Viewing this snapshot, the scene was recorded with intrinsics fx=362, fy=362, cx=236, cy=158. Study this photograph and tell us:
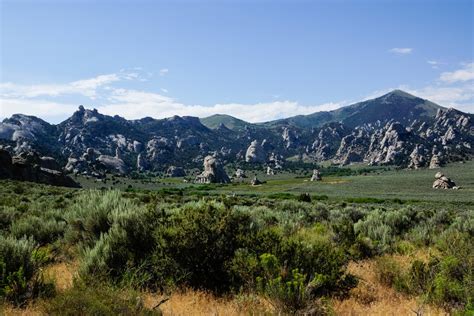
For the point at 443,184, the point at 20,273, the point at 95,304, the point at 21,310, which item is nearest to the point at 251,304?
the point at 95,304

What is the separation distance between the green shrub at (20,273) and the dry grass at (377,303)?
5.20 m

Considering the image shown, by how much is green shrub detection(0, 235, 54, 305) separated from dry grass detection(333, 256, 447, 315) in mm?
5201

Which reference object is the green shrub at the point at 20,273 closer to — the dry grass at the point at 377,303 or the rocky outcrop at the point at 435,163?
the dry grass at the point at 377,303

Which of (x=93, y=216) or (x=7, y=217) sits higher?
(x=93, y=216)

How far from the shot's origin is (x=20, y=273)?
6.04 metres

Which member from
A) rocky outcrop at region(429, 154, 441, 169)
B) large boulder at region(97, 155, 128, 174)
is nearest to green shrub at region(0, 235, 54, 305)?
large boulder at region(97, 155, 128, 174)

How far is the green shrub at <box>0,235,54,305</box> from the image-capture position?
19.8ft

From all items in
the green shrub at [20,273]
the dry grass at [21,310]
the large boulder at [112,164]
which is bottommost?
the large boulder at [112,164]

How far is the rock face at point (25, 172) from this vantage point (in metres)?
77.8

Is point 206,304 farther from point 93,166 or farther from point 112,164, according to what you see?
point 112,164

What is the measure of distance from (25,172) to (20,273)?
88068 mm

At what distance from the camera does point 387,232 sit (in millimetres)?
13695

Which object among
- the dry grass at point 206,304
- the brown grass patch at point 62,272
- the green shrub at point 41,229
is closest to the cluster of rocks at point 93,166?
the green shrub at point 41,229

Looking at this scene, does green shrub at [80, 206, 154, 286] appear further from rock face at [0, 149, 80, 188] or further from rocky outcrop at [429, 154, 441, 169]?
rocky outcrop at [429, 154, 441, 169]
